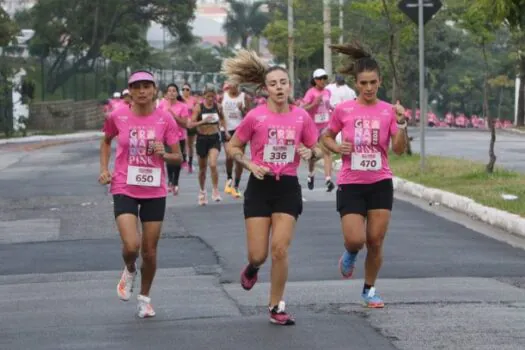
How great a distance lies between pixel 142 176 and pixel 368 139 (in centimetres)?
170

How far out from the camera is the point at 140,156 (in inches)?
412

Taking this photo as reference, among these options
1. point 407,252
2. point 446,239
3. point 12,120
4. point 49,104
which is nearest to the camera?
point 407,252

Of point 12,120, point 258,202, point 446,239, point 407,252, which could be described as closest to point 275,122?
point 258,202

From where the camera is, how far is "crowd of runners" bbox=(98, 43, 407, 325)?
1022 cm

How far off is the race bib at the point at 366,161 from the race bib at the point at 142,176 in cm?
147

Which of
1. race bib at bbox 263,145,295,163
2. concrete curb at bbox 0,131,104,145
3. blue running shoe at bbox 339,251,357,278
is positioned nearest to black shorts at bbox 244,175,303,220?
race bib at bbox 263,145,295,163

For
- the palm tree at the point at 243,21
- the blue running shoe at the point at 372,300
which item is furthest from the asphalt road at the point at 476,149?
the palm tree at the point at 243,21

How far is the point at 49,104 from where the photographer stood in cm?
6838

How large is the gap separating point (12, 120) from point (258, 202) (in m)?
52.0

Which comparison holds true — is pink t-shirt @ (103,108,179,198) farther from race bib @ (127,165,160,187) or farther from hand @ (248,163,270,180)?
Answer: hand @ (248,163,270,180)

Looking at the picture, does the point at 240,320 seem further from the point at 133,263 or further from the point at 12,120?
the point at 12,120

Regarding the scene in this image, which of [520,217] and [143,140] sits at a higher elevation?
[143,140]

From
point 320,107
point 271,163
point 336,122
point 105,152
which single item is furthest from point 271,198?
point 320,107

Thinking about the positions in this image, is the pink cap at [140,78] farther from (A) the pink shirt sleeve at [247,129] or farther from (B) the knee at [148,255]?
(B) the knee at [148,255]
